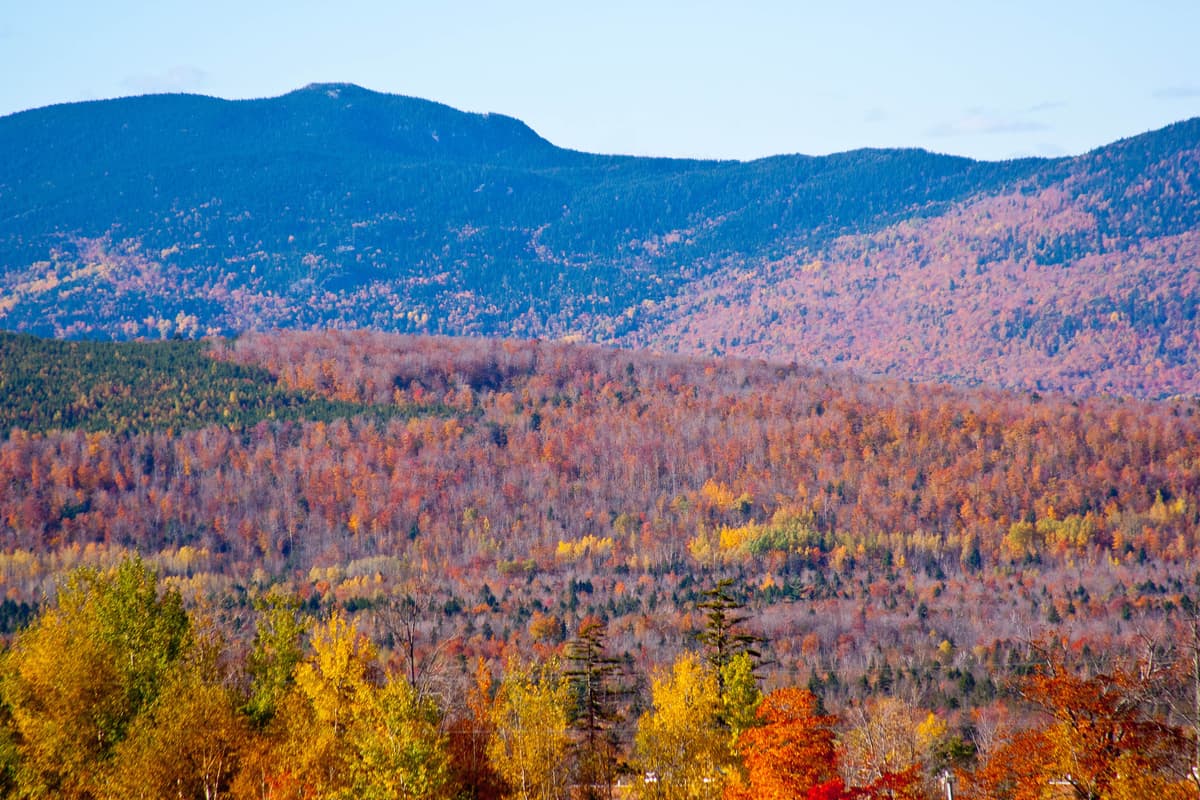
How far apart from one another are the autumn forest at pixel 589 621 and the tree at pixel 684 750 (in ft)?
0.48

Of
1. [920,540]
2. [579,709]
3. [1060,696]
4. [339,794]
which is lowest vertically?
[920,540]

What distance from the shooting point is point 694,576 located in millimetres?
156250

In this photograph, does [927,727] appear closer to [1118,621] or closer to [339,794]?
[339,794]

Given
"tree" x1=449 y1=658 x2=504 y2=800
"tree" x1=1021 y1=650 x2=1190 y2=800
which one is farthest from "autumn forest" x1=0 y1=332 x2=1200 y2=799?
"tree" x1=449 y1=658 x2=504 y2=800

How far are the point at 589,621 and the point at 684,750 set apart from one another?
198ft

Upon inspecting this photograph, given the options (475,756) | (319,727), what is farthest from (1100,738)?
(319,727)

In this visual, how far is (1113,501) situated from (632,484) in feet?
212

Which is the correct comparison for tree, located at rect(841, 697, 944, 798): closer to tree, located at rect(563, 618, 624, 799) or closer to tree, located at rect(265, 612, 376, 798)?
tree, located at rect(563, 618, 624, 799)

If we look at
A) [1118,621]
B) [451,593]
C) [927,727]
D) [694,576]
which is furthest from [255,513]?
[927,727]

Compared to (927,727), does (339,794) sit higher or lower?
higher

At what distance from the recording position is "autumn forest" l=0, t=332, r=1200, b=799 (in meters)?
44.6

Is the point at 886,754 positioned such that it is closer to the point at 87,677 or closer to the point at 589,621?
the point at 87,677

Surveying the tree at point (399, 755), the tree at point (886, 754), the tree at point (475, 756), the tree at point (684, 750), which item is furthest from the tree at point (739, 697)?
the tree at point (399, 755)

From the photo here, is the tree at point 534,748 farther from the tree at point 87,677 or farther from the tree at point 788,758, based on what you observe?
the tree at point 87,677
